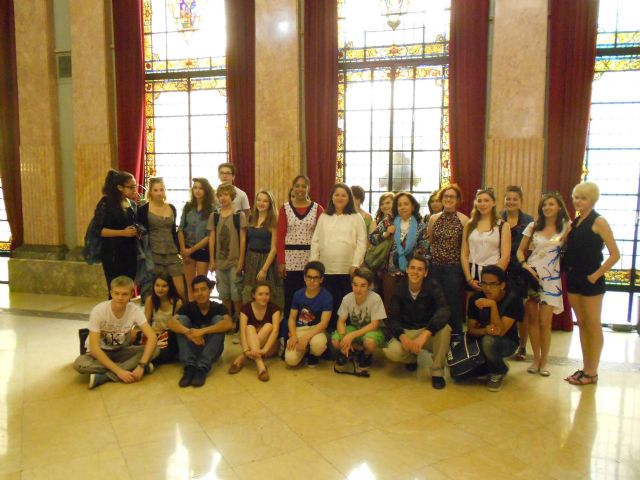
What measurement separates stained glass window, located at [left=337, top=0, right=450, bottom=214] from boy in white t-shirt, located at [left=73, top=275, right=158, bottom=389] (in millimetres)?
3442

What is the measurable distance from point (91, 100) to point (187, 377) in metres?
4.78

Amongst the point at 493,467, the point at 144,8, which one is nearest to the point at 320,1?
the point at 144,8

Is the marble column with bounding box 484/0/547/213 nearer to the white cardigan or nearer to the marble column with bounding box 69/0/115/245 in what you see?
the white cardigan

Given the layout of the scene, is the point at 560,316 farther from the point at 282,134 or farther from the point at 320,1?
the point at 320,1

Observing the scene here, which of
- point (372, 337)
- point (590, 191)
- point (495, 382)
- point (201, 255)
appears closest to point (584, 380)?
point (495, 382)

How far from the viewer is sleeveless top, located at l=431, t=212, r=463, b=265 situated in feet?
14.9

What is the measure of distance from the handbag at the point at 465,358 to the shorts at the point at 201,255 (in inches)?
103

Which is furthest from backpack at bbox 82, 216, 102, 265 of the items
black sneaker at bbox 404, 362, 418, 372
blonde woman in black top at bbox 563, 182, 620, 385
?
blonde woman in black top at bbox 563, 182, 620, 385

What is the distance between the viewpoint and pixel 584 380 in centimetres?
406

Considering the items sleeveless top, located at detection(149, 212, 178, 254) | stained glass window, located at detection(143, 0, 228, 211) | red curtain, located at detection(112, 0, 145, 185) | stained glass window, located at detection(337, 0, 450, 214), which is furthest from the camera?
stained glass window, located at detection(143, 0, 228, 211)

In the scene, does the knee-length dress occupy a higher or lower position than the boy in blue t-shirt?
higher

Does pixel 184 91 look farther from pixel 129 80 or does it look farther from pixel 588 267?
pixel 588 267

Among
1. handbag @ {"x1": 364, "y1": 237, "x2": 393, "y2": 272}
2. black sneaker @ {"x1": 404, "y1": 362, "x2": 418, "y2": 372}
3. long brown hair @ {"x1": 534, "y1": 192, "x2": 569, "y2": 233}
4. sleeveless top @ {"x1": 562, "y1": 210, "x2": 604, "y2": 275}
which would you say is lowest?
black sneaker @ {"x1": 404, "y1": 362, "x2": 418, "y2": 372}

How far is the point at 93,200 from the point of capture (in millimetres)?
7250
